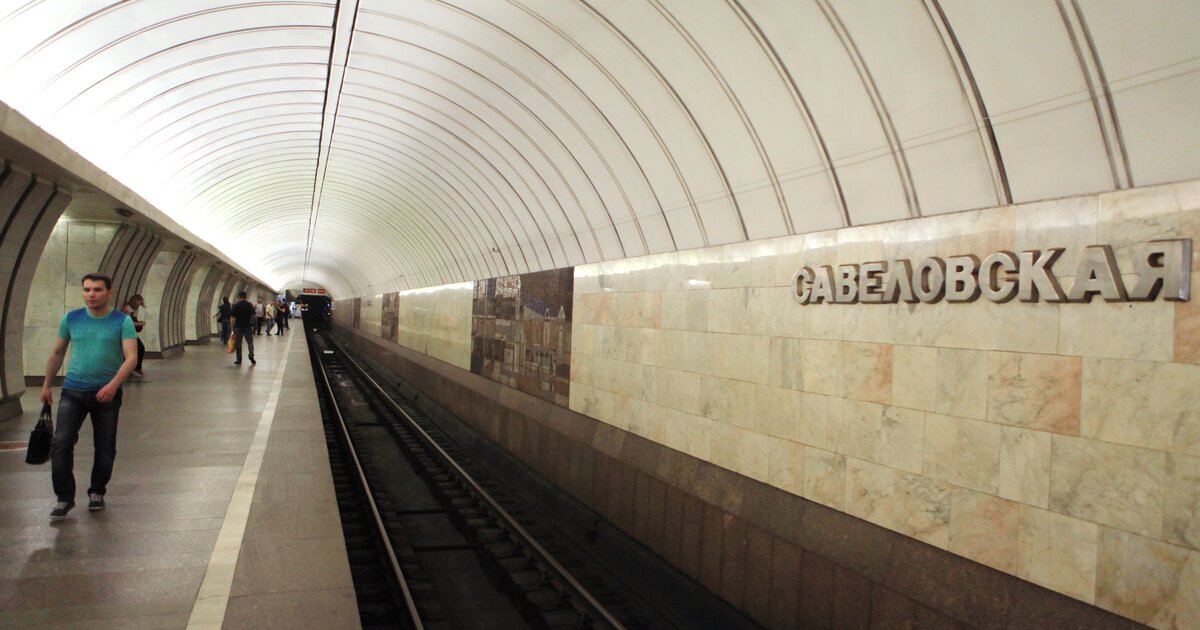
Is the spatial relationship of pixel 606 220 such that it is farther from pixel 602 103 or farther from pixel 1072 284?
pixel 1072 284

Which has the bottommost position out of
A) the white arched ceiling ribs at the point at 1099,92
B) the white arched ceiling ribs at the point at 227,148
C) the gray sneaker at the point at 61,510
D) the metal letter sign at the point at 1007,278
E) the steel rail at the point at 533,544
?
the steel rail at the point at 533,544

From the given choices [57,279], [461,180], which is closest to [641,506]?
[461,180]

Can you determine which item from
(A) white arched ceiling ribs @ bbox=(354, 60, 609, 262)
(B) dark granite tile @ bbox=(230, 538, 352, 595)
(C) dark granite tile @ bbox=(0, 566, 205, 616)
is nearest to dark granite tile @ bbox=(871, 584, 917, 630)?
(B) dark granite tile @ bbox=(230, 538, 352, 595)

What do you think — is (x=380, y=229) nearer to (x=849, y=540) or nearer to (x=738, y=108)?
(x=738, y=108)

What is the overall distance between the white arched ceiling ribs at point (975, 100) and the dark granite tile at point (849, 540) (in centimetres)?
205

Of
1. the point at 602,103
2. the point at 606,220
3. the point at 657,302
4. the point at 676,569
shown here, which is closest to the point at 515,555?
the point at 676,569

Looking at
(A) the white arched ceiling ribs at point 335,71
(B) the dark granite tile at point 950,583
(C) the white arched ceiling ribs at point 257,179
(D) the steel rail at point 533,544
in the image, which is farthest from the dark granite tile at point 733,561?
(C) the white arched ceiling ribs at point 257,179

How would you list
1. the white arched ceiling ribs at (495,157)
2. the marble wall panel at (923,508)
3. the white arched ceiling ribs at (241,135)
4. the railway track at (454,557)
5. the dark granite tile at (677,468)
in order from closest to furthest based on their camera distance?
the marble wall panel at (923,508) < the railway track at (454,557) < the dark granite tile at (677,468) < the white arched ceiling ribs at (495,157) < the white arched ceiling ribs at (241,135)

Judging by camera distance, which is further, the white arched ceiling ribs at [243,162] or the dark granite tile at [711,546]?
the white arched ceiling ribs at [243,162]

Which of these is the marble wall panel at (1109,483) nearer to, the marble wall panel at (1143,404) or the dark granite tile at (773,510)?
the marble wall panel at (1143,404)

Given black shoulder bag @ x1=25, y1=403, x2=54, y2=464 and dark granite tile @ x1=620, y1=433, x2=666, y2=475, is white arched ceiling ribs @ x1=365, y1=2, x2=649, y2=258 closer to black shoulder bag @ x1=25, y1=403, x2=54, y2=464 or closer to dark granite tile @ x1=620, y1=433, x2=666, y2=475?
dark granite tile @ x1=620, y1=433, x2=666, y2=475

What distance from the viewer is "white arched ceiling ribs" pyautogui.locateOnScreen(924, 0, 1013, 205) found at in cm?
398

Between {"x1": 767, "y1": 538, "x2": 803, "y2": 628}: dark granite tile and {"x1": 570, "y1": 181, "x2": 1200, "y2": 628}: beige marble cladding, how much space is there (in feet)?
1.37

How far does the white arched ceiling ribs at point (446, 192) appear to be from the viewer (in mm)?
13844
